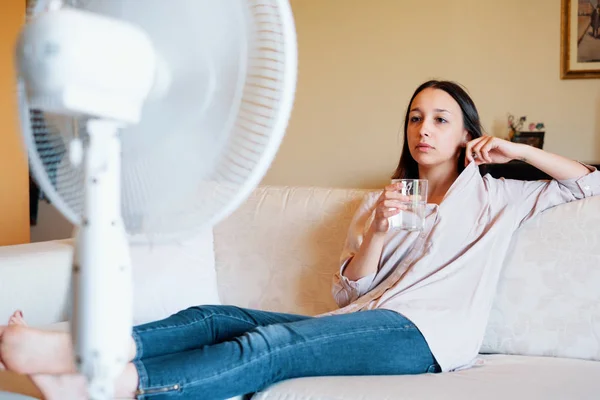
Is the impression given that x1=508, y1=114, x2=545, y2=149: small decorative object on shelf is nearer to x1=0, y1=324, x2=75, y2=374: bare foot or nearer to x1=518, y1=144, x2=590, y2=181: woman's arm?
x1=518, y1=144, x2=590, y2=181: woman's arm

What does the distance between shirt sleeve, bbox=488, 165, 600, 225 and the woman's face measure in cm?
19

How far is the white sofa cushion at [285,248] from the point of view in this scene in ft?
6.84

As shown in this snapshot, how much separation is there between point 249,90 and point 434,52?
3204mm

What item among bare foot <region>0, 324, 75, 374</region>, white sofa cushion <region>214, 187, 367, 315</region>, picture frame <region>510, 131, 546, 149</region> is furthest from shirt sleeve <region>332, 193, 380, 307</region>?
picture frame <region>510, 131, 546, 149</region>

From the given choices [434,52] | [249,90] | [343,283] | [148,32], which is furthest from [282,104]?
[434,52]

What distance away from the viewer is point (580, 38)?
11.4 ft

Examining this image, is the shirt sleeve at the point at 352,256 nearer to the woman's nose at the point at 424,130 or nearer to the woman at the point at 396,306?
the woman at the point at 396,306

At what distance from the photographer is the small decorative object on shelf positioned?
3.48 metres

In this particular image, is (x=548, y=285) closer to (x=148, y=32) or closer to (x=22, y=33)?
(x=148, y=32)

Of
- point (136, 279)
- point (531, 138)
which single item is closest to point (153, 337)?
point (136, 279)

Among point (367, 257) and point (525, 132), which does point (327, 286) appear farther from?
point (525, 132)

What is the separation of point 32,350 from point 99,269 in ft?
1.94

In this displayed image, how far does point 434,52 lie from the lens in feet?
12.3

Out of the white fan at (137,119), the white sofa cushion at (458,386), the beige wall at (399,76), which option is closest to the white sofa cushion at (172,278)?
the white sofa cushion at (458,386)
